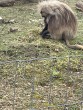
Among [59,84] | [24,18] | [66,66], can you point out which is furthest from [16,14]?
[59,84]

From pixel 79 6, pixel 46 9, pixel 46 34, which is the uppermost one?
pixel 46 9

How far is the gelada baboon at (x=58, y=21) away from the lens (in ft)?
17.4

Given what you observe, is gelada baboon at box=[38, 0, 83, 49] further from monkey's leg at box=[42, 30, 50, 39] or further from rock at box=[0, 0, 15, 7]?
rock at box=[0, 0, 15, 7]

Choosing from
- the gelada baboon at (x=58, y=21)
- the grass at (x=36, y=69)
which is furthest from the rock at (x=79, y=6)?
the gelada baboon at (x=58, y=21)

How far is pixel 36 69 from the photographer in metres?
4.22

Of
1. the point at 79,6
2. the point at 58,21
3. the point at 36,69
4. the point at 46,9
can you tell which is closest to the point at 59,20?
the point at 58,21

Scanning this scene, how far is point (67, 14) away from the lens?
5.35 m

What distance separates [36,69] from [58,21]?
131 centimetres

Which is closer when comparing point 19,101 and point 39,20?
point 19,101

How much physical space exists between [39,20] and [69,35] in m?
0.92

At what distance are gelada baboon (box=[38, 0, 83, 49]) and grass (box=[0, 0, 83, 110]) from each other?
0.38 ft

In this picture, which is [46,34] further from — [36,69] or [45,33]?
→ [36,69]

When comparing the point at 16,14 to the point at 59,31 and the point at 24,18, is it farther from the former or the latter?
the point at 59,31

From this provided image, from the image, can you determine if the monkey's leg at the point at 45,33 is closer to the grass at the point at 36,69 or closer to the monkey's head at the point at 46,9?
the grass at the point at 36,69
